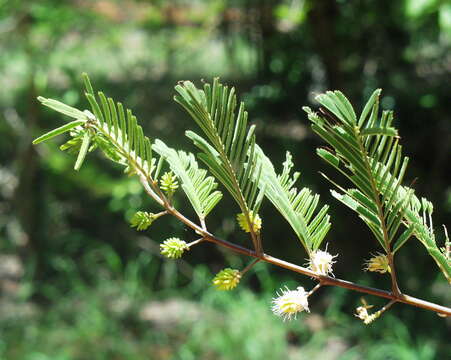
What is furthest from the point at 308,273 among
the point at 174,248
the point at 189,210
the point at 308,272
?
the point at 189,210

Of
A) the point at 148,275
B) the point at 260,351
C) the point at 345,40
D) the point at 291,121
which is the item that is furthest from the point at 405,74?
the point at 148,275

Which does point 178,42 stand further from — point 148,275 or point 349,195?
point 349,195

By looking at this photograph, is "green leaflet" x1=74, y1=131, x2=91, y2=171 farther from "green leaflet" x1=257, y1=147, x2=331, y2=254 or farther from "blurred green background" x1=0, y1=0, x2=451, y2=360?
"blurred green background" x1=0, y1=0, x2=451, y2=360

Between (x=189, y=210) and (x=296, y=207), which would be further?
(x=189, y=210)

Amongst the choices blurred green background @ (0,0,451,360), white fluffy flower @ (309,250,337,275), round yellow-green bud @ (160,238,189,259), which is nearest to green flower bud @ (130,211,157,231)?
round yellow-green bud @ (160,238,189,259)

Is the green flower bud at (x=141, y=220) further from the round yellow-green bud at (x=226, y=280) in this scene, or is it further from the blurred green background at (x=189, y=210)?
the blurred green background at (x=189, y=210)

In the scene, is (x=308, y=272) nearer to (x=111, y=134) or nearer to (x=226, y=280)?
(x=226, y=280)

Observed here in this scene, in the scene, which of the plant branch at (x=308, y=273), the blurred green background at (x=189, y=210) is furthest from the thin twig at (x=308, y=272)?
the blurred green background at (x=189, y=210)
